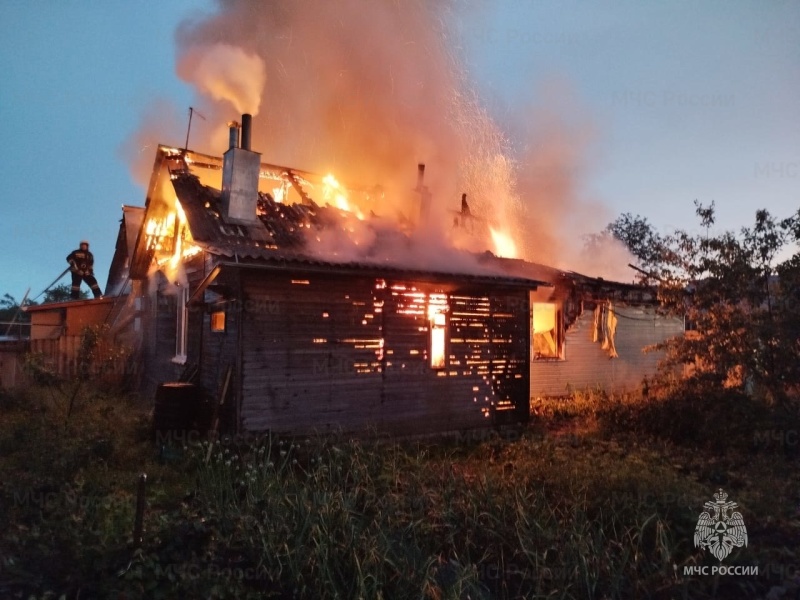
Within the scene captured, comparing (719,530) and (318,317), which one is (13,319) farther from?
(719,530)

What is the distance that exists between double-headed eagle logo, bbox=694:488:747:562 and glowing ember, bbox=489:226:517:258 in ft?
37.1

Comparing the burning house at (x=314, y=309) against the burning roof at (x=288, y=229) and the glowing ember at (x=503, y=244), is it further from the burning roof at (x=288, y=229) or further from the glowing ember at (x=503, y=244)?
the glowing ember at (x=503, y=244)

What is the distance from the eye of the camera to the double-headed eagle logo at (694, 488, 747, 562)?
194 inches

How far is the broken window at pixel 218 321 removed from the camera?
9.38m

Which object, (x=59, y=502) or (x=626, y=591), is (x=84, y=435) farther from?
(x=626, y=591)

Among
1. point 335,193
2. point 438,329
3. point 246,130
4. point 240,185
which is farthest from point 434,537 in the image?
point 335,193

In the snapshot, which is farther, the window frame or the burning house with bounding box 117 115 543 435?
the window frame

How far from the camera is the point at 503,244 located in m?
17.0

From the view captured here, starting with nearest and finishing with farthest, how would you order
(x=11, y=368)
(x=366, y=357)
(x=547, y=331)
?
1. (x=366, y=357)
2. (x=11, y=368)
3. (x=547, y=331)

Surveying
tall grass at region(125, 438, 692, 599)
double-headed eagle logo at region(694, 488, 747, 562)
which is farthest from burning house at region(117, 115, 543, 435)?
double-headed eagle logo at region(694, 488, 747, 562)

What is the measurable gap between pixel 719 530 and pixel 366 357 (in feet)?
19.0

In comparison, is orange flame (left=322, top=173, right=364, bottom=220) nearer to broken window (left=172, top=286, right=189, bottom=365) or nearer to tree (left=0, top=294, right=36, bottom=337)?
broken window (left=172, top=286, right=189, bottom=365)

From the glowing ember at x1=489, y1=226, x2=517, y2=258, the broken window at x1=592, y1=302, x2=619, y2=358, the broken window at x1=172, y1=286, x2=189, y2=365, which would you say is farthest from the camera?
the glowing ember at x1=489, y1=226, x2=517, y2=258

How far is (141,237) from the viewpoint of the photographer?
45.6 ft
